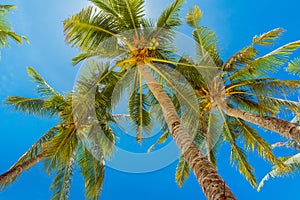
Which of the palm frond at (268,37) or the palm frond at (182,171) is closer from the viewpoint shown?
the palm frond at (268,37)

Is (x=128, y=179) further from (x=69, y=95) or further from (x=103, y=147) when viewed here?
(x=69, y=95)

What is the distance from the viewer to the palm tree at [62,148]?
7.02 m

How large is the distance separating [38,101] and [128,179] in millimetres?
13897

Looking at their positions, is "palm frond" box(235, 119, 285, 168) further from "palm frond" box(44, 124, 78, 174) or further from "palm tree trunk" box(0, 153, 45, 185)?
"palm tree trunk" box(0, 153, 45, 185)

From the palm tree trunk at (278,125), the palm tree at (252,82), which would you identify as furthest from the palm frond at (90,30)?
the palm tree trunk at (278,125)

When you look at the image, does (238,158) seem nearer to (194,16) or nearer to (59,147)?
(194,16)

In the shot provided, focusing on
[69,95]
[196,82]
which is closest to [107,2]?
[69,95]

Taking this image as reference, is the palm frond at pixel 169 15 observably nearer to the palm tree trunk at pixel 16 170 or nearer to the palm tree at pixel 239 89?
the palm tree at pixel 239 89

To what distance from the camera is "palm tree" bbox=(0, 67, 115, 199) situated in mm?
7016

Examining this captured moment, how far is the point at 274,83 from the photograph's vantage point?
25.9 ft

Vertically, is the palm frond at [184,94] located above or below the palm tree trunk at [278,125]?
above

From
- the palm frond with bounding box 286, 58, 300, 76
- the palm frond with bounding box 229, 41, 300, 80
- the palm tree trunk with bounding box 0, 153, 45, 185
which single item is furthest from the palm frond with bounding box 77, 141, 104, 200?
the palm frond with bounding box 286, 58, 300, 76

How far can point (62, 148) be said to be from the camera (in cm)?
698

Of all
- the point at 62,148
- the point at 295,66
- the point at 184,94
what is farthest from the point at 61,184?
the point at 295,66
